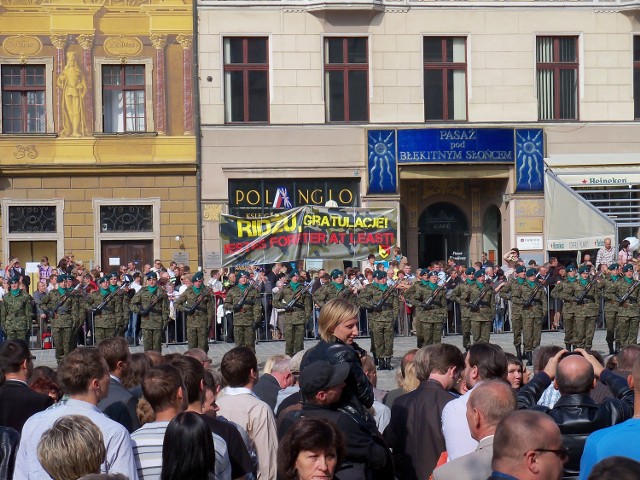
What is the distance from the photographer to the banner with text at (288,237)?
1052 inches

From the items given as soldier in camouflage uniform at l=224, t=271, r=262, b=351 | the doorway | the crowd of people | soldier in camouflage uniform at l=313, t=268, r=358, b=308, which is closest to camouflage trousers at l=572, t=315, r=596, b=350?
soldier in camouflage uniform at l=313, t=268, r=358, b=308

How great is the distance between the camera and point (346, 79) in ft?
101

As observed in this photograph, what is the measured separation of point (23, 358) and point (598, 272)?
56.5 feet

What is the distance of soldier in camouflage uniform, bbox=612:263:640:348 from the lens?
2252 cm

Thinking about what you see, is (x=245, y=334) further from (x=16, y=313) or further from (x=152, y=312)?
(x=16, y=313)

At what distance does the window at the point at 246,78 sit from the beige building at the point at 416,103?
3cm

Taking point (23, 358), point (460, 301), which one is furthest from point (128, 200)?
point (23, 358)

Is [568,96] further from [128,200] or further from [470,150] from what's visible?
[128,200]

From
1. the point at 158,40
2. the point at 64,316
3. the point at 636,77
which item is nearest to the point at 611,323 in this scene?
the point at 64,316

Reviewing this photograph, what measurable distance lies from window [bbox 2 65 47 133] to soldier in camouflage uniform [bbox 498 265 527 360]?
12.9 metres

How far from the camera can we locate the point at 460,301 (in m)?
22.4

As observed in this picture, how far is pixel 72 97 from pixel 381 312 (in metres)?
11.7

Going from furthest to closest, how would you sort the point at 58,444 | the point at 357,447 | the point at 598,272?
the point at 598,272
the point at 357,447
the point at 58,444

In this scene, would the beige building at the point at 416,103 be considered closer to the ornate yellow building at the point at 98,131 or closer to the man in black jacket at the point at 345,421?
the ornate yellow building at the point at 98,131
